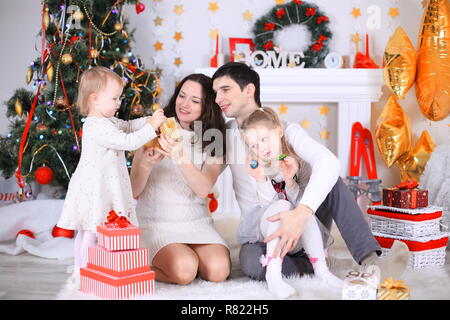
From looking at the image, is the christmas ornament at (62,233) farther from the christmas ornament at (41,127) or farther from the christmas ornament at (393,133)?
the christmas ornament at (393,133)

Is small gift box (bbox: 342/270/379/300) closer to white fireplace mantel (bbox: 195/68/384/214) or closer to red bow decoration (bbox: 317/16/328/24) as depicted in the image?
white fireplace mantel (bbox: 195/68/384/214)

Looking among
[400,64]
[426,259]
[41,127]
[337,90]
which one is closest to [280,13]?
[337,90]

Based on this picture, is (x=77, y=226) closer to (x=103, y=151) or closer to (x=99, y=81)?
(x=103, y=151)

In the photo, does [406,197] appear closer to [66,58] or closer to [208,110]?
[208,110]

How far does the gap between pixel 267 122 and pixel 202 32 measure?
2156 mm

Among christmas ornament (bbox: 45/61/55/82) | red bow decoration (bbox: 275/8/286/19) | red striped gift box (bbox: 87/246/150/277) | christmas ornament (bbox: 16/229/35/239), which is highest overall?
red bow decoration (bbox: 275/8/286/19)

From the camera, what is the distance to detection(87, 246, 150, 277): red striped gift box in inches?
65.1

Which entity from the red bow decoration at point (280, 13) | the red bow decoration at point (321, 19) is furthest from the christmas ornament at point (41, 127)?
the red bow decoration at point (321, 19)

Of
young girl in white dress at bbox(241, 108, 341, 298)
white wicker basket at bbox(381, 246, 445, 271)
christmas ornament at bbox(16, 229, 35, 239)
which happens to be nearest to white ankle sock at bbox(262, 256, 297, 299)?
young girl in white dress at bbox(241, 108, 341, 298)

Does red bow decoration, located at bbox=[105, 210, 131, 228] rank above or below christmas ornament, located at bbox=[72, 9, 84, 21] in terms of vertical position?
below

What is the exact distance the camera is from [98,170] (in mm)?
1876

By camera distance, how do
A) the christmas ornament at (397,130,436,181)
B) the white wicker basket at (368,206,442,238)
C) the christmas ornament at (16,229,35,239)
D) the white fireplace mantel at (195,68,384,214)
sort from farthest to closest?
the white fireplace mantel at (195,68,384,214), the christmas ornament at (397,130,436,181), the christmas ornament at (16,229,35,239), the white wicker basket at (368,206,442,238)

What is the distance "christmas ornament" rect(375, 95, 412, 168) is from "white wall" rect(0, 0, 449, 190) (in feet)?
1.48
